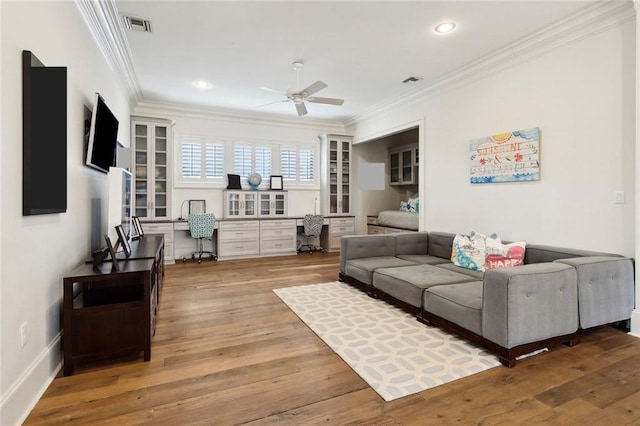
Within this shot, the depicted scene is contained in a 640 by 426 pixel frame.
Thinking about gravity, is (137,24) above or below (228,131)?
above

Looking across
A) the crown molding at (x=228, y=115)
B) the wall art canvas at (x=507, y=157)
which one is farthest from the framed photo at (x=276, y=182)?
the wall art canvas at (x=507, y=157)

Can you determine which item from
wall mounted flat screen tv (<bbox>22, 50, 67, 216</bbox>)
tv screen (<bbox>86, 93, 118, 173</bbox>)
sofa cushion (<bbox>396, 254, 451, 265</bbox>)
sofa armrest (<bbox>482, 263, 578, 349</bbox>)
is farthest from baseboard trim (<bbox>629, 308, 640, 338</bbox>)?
tv screen (<bbox>86, 93, 118, 173</bbox>)

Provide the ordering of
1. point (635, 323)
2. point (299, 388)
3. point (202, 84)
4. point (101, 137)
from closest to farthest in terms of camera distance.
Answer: point (299, 388) < point (635, 323) < point (101, 137) < point (202, 84)

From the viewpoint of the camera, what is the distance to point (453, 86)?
4602 millimetres

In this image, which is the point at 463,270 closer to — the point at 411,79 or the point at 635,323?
the point at 635,323

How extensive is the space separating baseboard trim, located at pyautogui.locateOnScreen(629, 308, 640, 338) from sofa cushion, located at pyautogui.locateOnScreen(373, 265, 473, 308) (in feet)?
4.12

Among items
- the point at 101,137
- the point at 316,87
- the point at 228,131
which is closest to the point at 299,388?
the point at 101,137

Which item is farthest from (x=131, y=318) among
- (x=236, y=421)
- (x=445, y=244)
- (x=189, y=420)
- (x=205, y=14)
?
(x=445, y=244)

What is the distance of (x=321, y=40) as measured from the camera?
12.0ft

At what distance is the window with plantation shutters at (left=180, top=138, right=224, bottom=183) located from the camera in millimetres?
6477

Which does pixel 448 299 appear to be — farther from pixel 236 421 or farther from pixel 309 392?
pixel 236 421

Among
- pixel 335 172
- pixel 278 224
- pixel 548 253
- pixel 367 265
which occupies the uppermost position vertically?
pixel 335 172

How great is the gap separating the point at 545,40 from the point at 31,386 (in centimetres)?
507

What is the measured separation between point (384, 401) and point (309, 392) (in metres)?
0.44
